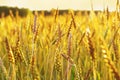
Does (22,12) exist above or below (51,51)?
above

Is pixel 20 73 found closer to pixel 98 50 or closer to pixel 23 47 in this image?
pixel 23 47

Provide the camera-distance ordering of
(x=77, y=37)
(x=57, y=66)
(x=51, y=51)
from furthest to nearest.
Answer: (x=77, y=37) → (x=51, y=51) → (x=57, y=66)

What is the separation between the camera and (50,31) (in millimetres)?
1540

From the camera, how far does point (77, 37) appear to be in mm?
1475

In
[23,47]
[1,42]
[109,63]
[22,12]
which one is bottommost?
[109,63]

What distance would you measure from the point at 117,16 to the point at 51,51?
29cm

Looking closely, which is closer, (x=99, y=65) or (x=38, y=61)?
(x=99, y=65)

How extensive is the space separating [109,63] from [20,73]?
861 millimetres

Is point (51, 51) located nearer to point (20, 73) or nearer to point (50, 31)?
point (20, 73)

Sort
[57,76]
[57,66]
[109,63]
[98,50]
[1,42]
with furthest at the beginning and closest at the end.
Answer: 1. [1,42]
2. [98,50]
3. [57,76]
4. [57,66]
5. [109,63]

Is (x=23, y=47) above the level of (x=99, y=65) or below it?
above

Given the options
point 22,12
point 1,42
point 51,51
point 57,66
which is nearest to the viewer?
point 57,66

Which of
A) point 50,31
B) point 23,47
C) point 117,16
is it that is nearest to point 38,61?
point 23,47

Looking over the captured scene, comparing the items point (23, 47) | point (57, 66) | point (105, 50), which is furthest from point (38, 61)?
point (105, 50)
